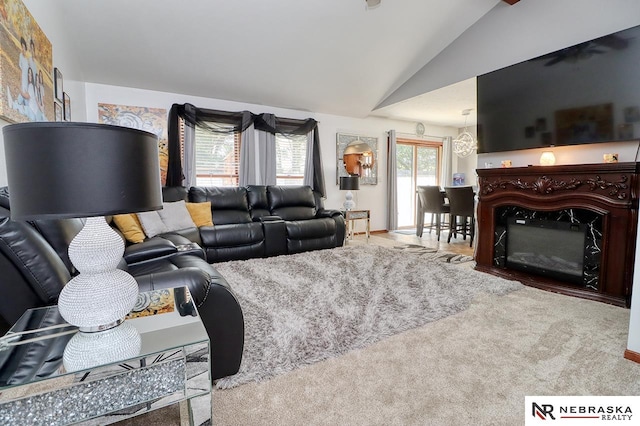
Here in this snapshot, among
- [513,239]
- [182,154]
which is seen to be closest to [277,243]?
[182,154]

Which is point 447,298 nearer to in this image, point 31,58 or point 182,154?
point 31,58

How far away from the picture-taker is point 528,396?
1.40 metres

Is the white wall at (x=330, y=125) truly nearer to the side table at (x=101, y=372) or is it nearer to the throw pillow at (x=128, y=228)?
the throw pillow at (x=128, y=228)

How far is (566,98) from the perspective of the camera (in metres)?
2.99

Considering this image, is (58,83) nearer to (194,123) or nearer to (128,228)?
(128,228)

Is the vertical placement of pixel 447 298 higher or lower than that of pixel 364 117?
lower

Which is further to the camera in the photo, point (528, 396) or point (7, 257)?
point (528, 396)

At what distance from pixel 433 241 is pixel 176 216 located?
403 cm

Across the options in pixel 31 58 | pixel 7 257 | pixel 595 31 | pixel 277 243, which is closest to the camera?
pixel 7 257

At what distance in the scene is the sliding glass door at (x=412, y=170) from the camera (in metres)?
6.88

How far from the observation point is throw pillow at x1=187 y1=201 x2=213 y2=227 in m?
3.92

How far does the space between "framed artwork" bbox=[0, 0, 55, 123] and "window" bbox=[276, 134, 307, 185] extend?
3.37m

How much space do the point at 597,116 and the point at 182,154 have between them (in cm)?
475

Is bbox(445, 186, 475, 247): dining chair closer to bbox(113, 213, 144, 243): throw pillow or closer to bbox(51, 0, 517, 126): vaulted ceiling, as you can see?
bbox(51, 0, 517, 126): vaulted ceiling
